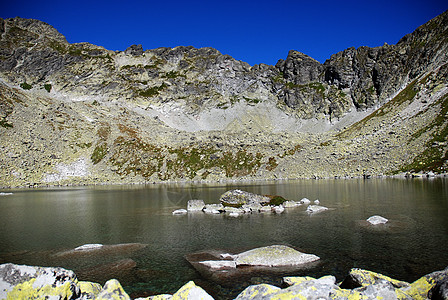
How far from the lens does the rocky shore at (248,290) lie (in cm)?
1120

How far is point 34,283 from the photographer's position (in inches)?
486

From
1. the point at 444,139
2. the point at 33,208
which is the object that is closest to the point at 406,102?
the point at 444,139

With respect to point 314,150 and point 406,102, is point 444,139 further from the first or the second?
point 406,102

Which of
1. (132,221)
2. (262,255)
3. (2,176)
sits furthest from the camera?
(2,176)

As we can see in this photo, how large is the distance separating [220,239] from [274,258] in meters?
8.65

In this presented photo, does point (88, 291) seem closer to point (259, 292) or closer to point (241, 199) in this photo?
point (259, 292)

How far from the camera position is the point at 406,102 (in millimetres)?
154375

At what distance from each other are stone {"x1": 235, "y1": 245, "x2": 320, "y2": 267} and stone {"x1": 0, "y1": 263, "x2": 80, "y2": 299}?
11.7m

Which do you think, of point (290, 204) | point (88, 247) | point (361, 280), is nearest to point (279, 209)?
point (290, 204)

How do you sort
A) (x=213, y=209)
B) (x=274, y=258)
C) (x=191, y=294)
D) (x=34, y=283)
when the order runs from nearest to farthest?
1. (x=34, y=283)
2. (x=191, y=294)
3. (x=274, y=258)
4. (x=213, y=209)

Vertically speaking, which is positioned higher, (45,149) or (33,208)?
(45,149)

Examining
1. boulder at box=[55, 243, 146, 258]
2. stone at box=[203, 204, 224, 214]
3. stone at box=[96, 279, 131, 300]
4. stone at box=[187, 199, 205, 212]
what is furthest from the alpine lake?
stone at box=[187, 199, 205, 212]

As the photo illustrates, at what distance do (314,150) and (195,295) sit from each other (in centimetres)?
12433

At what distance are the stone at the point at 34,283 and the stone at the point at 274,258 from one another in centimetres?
1172
